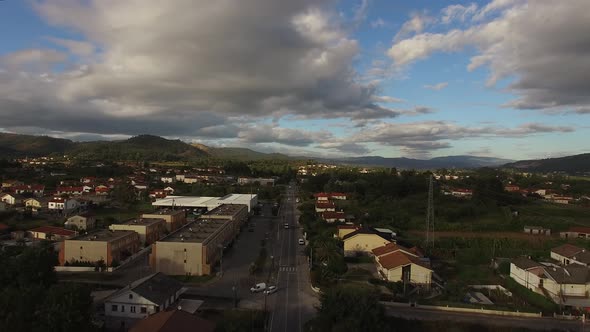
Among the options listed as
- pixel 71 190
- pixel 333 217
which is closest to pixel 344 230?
pixel 333 217

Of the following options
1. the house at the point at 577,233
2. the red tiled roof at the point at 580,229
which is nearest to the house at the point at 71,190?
the house at the point at 577,233

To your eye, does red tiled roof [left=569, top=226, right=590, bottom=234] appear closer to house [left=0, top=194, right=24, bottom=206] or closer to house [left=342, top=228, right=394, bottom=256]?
house [left=342, top=228, right=394, bottom=256]

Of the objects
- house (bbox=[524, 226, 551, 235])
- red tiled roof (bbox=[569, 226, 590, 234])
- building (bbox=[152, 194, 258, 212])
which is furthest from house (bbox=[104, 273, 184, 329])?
red tiled roof (bbox=[569, 226, 590, 234])

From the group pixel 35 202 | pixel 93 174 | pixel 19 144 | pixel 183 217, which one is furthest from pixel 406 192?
pixel 19 144

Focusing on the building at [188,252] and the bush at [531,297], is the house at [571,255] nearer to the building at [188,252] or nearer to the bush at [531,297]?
the bush at [531,297]

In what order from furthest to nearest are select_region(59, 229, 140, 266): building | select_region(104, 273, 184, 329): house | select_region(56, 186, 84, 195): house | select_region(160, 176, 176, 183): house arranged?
1. select_region(160, 176, 176, 183): house
2. select_region(56, 186, 84, 195): house
3. select_region(59, 229, 140, 266): building
4. select_region(104, 273, 184, 329): house

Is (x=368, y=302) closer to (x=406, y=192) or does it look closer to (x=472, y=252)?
(x=472, y=252)
